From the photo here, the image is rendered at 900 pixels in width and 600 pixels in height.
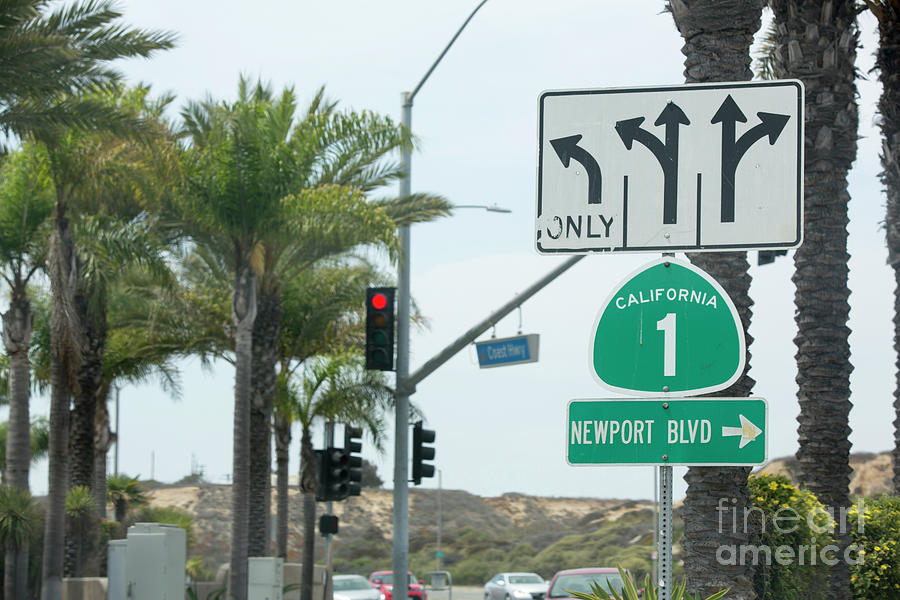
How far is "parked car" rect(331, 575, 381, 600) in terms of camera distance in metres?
31.8

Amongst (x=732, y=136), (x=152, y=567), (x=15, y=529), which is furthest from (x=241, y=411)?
(x=732, y=136)

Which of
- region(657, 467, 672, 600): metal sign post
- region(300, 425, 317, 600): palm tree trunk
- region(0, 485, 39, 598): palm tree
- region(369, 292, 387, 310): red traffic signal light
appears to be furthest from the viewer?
region(300, 425, 317, 600): palm tree trunk

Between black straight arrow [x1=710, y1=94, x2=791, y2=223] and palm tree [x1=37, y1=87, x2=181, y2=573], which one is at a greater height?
palm tree [x1=37, y1=87, x2=181, y2=573]

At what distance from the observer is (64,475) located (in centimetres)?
2333

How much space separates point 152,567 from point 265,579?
764 centimetres

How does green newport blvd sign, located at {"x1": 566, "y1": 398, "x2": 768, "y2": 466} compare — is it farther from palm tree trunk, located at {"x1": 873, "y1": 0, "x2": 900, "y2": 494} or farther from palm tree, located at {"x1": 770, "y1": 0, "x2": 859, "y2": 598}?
palm tree trunk, located at {"x1": 873, "y1": 0, "x2": 900, "y2": 494}

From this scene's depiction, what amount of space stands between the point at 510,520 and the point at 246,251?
76.9m

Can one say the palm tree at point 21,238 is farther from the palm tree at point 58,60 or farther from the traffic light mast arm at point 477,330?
the traffic light mast arm at point 477,330

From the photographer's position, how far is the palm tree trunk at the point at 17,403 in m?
22.8

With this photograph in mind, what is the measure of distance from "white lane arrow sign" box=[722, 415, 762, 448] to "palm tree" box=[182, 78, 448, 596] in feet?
57.1

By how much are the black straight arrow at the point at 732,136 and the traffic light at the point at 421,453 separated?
16.0 meters

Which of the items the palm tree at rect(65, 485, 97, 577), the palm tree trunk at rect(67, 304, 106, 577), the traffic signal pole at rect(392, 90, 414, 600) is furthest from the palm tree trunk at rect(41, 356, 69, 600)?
the traffic signal pole at rect(392, 90, 414, 600)

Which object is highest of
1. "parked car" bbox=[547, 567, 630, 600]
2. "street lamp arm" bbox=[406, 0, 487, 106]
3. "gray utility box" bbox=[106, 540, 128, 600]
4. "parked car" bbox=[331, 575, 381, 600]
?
"street lamp arm" bbox=[406, 0, 487, 106]

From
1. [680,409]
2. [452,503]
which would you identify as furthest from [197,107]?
[452,503]
